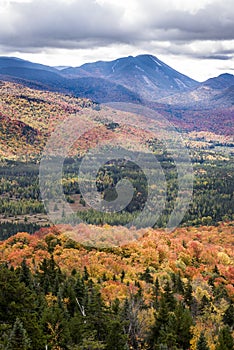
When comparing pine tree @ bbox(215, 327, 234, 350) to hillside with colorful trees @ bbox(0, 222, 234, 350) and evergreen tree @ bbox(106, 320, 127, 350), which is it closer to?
hillside with colorful trees @ bbox(0, 222, 234, 350)

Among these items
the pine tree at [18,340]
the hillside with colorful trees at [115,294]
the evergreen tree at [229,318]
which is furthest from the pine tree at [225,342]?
the pine tree at [18,340]

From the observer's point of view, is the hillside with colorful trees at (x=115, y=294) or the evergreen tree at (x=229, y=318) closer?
the hillside with colorful trees at (x=115, y=294)

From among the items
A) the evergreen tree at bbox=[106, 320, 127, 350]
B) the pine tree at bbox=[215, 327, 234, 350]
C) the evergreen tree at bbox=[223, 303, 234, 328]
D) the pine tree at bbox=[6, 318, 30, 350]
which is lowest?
the evergreen tree at bbox=[223, 303, 234, 328]

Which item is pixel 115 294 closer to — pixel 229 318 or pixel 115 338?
pixel 229 318

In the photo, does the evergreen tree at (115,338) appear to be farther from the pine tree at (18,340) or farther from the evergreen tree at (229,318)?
the evergreen tree at (229,318)

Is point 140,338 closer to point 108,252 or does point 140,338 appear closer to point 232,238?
point 108,252

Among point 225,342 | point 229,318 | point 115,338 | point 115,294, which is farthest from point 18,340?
point 229,318

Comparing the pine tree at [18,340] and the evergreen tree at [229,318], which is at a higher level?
the pine tree at [18,340]

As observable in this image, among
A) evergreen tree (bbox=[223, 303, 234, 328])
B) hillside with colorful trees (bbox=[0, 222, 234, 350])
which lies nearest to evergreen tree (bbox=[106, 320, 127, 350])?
hillside with colorful trees (bbox=[0, 222, 234, 350])
